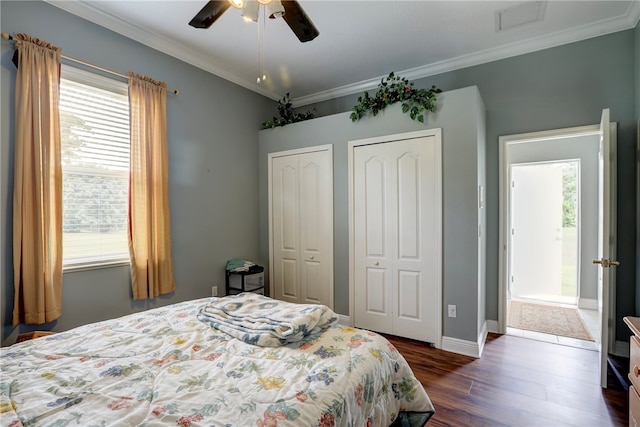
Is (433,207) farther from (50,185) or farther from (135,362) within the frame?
(50,185)

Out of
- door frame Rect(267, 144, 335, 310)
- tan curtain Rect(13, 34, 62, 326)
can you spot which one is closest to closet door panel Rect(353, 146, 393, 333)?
door frame Rect(267, 144, 335, 310)

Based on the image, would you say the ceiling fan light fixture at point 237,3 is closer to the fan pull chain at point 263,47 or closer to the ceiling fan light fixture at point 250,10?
the ceiling fan light fixture at point 250,10

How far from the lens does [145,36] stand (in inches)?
107

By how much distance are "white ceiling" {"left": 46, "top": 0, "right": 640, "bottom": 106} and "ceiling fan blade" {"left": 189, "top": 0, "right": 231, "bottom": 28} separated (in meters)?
0.67

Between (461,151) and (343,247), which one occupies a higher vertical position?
→ (461,151)

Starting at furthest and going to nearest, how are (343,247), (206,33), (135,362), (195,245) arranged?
(343,247), (195,245), (206,33), (135,362)

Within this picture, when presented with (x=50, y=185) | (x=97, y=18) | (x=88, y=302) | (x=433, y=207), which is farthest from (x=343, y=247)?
(x=97, y=18)

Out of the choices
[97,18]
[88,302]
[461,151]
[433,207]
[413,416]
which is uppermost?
[97,18]

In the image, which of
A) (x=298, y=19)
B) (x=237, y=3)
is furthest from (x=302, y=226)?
(x=237, y=3)

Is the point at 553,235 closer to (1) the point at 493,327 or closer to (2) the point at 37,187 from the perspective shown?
(1) the point at 493,327

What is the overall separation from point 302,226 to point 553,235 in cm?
404

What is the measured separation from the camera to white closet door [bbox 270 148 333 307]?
3496mm

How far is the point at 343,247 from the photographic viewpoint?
3398 millimetres

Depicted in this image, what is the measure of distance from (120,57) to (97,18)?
29 centimetres
